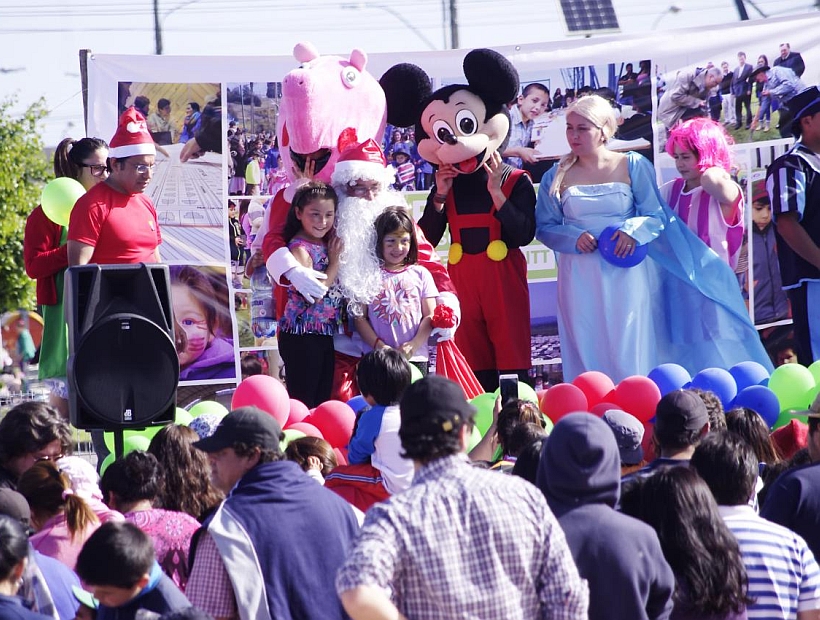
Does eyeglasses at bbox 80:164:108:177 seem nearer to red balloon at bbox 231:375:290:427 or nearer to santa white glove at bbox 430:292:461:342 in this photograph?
red balloon at bbox 231:375:290:427

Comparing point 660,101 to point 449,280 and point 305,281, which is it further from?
point 305,281

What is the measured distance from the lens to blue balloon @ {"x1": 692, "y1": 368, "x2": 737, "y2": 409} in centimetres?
574

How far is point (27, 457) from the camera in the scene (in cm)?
386

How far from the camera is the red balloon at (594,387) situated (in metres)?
5.71

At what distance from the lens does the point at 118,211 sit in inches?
232

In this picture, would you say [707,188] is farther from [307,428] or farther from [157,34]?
[157,34]

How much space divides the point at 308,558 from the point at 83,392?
213 centimetres

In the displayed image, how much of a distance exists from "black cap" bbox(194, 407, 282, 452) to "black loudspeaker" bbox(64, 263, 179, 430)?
6.09 ft

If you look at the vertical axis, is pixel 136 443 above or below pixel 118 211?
below

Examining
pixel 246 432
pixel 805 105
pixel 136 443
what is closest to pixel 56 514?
pixel 246 432

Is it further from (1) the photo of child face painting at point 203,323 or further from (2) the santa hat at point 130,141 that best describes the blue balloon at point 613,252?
(1) the photo of child face painting at point 203,323

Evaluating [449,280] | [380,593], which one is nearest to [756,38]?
[449,280]

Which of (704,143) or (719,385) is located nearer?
(719,385)

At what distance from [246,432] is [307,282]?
3032 mm
